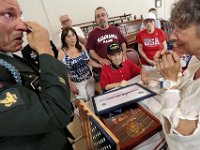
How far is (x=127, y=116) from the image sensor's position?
1168 mm

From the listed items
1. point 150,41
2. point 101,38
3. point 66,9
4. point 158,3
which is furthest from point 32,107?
point 158,3

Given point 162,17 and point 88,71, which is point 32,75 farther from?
point 162,17

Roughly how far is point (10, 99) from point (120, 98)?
86 centimetres

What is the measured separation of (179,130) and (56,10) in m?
3.86

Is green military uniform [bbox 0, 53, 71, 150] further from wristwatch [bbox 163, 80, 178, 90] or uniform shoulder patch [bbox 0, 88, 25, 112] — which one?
wristwatch [bbox 163, 80, 178, 90]

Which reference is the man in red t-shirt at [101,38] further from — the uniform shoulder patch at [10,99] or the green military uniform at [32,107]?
the uniform shoulder patch at [10,99]

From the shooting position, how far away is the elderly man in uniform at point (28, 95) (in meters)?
0.61

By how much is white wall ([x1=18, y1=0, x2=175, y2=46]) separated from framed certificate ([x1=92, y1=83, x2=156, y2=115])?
8.30ft

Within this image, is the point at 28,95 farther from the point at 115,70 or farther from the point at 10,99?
the point at 115,70

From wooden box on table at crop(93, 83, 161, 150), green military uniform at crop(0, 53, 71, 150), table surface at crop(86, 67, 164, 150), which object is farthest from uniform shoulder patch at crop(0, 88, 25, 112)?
table surface at crop(86, 67, 164, 150)

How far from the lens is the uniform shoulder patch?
1.96 feet

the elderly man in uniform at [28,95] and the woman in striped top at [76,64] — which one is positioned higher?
the elderly man in uniform at [28,95]

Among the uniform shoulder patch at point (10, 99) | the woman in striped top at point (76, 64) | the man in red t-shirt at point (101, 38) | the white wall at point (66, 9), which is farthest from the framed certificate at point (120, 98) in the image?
the white wall at point (66, 9)

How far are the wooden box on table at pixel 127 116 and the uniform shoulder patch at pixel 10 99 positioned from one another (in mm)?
575
